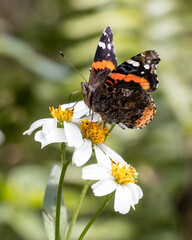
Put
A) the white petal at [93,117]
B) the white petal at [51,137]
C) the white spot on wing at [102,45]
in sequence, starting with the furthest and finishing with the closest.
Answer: the white spot on wing at [102,45], the white petal at [93,117], the white petal at [51,137]

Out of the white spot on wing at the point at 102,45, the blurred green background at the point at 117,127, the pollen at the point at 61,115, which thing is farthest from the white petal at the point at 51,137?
the blurred green background at the point at 117,127

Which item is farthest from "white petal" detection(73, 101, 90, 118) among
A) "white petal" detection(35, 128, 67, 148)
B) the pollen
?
"white petal" detection(35, 128, 67, 148)

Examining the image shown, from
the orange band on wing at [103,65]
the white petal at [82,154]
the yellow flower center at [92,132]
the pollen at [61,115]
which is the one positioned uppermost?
the orange band on wing at [103,65]

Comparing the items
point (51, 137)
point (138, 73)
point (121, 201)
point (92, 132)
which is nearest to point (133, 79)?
point (138, 73)

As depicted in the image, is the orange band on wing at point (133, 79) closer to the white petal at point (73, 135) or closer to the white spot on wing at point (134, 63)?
the white spot on wing at point (134, 63)

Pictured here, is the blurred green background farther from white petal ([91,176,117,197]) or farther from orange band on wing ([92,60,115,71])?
white petal ([91,176,117,197])

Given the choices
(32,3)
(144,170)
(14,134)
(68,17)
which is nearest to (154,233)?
(144,170)

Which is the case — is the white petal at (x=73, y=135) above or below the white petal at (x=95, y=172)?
above
